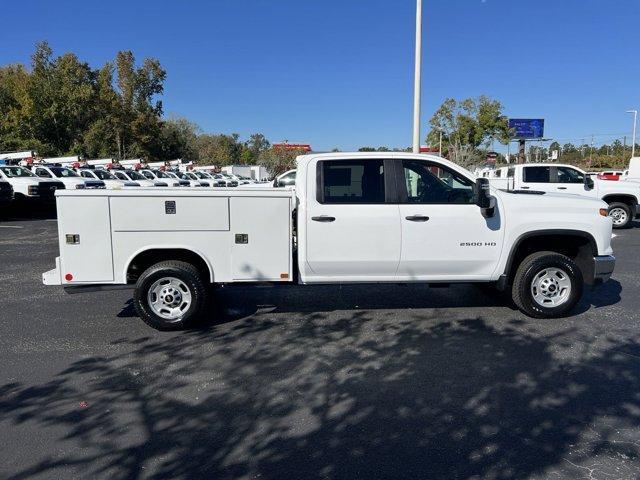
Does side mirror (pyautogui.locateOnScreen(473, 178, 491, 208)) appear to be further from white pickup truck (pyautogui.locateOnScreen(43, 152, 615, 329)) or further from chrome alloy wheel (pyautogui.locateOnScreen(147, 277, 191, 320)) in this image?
chrome alloy wheel (pyautogui.locateOnScreen(147, 277, 191, 320))

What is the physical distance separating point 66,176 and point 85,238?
21364 mm

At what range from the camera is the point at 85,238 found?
5355 mm

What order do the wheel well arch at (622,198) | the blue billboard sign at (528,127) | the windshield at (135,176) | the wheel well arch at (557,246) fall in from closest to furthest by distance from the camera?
the wheel well arch at (557,246)
the wheel well arch at (622,198)
the windshield at (135,176)
the blue billboard sign at (528,127)

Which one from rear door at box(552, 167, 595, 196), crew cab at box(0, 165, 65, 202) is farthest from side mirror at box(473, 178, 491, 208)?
crew cab at box(0, 165, 65, 202)

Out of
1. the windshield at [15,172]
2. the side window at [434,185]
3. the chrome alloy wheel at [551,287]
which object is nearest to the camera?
the side window at [434,185]

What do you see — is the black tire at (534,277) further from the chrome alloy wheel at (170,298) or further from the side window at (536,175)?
the side window at (536,175)

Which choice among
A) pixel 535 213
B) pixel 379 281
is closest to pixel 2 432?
pixel 379 281

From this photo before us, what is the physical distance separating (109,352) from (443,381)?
3.27 metres

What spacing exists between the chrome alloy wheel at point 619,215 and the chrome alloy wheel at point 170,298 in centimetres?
1399

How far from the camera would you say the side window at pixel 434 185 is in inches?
226

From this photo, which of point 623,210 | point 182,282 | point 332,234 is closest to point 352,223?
point 332,234

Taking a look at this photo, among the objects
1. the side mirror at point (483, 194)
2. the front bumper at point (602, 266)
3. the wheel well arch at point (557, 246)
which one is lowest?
the front bumper at point (602, 266)

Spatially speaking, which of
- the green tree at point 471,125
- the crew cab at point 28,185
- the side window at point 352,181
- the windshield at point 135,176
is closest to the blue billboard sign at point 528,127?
the green tree at point 471,125

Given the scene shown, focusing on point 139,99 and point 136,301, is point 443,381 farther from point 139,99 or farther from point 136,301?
point 139,99
